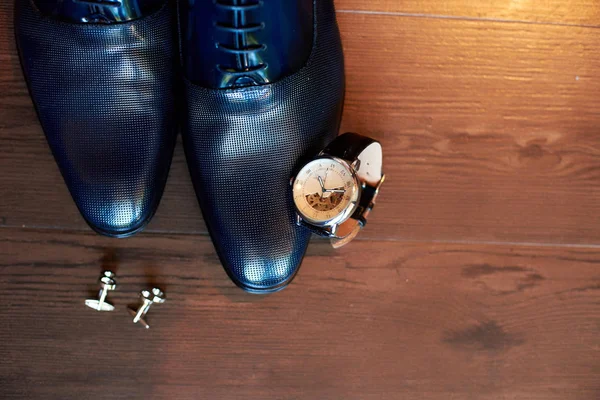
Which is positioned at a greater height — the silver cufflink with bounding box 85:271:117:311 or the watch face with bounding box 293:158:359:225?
the watch face with bounding box 293:158:359:225

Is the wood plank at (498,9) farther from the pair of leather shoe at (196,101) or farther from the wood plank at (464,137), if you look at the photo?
the pair of leather shoe at (196,101)

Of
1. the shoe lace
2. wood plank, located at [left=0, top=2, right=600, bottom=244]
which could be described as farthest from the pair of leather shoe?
wood plank, located at [left=0, top=2, right=600, bottom=244]

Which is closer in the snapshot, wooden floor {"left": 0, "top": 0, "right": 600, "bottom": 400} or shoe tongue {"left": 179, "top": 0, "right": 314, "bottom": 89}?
shoe tongue {"left": 179, "top": 0, "right": 314, "bottom": 89}

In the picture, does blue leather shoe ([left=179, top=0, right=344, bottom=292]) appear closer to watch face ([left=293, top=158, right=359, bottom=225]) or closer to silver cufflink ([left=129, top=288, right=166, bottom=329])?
watch face ([left=293, top=158, right=359, bottom=225])

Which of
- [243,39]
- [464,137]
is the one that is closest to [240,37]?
[243,39]

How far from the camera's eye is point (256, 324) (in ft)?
2.45

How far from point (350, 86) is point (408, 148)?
0.12m

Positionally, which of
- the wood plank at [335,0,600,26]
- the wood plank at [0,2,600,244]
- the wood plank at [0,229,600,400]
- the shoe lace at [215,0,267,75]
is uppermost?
the shoe lace at [215,0,267,75]

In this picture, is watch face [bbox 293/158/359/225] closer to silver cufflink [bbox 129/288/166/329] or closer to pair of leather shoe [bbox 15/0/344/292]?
pair of leather shoe [bbox 15/0/344/292]

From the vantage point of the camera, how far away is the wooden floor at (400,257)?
2.39 feet

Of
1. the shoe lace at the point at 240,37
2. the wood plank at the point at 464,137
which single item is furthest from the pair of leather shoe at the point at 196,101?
the wood plank at the point at 464,137

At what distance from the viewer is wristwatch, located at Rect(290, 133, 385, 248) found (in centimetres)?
59

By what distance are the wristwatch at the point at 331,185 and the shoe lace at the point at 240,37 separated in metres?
0.13

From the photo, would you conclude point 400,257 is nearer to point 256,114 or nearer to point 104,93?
point 256,114
